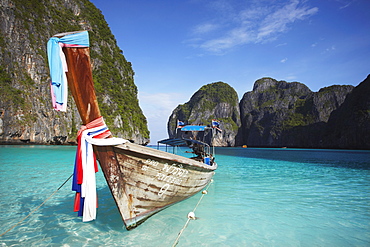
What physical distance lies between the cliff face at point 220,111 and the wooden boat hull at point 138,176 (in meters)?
129

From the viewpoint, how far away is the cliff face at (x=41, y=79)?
1469 inches

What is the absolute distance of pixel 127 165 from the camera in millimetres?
4082

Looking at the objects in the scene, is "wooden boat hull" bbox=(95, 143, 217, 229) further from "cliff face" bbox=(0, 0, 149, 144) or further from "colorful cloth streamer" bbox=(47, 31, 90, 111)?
"cliff face" bbox=(0, 0, 149, 144)

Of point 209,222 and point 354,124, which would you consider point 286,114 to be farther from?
point 209,222

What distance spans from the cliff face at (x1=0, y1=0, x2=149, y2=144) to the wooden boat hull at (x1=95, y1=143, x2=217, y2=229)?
42.7 meters

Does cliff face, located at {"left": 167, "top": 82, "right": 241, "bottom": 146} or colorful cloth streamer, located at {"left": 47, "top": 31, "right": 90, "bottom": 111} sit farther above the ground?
cliff face, located at {"left": 167, "top": 82, "right": 241, "bottom": 146}

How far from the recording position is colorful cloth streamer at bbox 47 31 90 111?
312 cm

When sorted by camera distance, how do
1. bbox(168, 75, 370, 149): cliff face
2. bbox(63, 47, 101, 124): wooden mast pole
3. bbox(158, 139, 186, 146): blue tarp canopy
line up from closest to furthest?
bbox(63, 47, 101, 124): wooden mast pole
bbox(158, 139, 186, 146): blue tarp canopy
bbox(168, 75, 370, 149): cliff face

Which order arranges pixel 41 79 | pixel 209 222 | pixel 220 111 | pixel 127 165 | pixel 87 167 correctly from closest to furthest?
pixel 87 167, pixel 127 165, pixel 209 222, pixel 41 79, pixel 220 111

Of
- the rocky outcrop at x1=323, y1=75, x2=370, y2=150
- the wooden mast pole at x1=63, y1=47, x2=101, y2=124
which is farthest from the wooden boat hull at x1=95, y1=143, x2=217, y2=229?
the rocky outcrop at x1=323, y1=75, x2=370, y2=150

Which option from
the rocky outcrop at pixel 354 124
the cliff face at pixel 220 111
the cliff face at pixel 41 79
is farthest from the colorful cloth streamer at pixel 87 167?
the cliff face at pixel 220 111

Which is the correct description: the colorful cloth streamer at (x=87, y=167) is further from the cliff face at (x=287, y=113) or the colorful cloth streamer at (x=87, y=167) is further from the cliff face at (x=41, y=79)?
the cliff face at (x=287, y=113)

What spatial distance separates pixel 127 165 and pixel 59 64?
7.06ft

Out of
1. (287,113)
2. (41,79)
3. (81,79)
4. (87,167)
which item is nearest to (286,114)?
(287,113)
